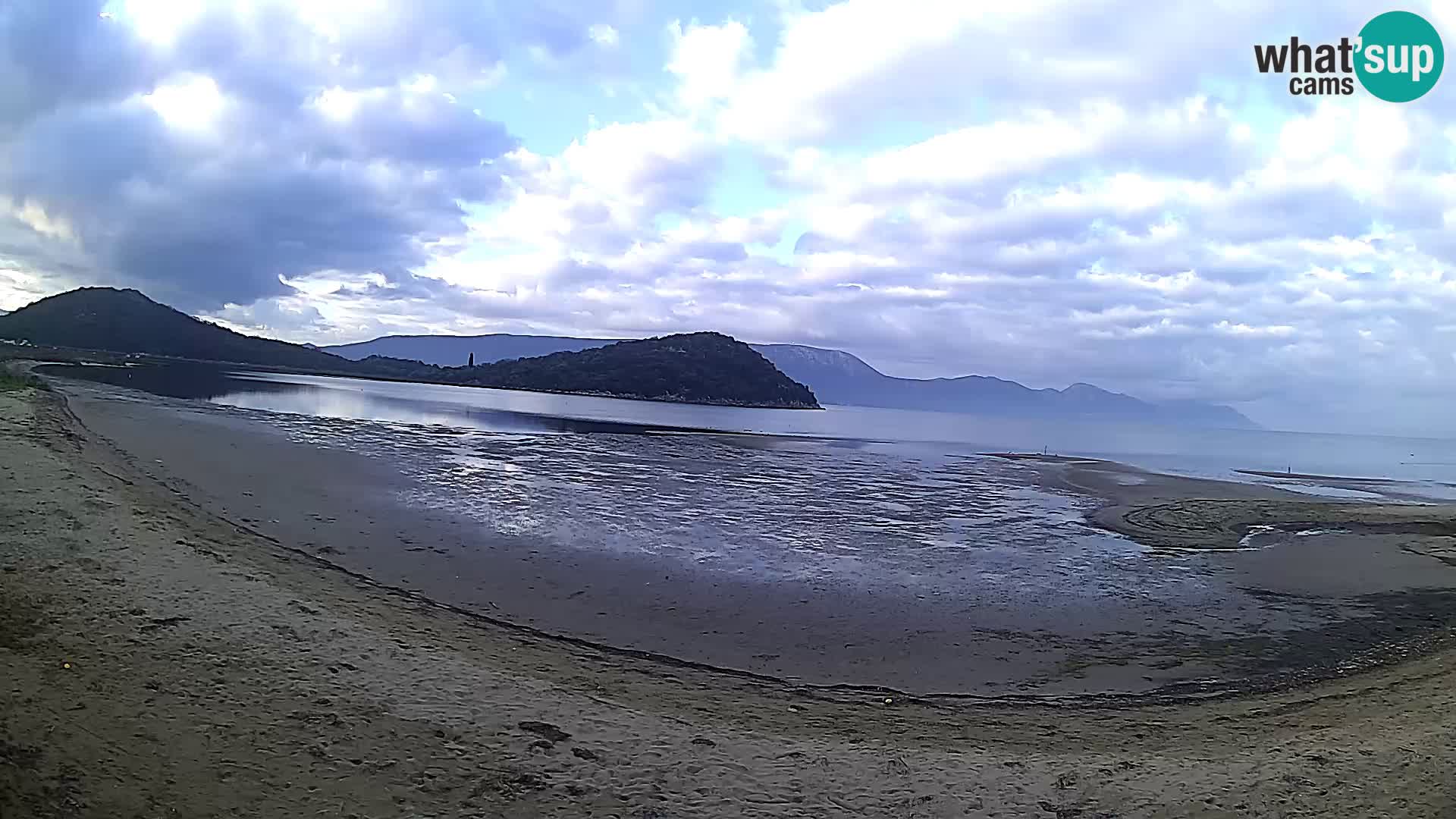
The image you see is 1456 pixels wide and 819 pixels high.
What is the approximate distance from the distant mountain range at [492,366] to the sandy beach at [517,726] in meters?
159

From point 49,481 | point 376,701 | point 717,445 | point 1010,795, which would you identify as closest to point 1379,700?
point 1010,795

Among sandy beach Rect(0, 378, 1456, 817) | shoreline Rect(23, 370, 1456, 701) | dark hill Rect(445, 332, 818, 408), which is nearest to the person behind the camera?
sandy beach Rect(0, 378, 1456, 817)

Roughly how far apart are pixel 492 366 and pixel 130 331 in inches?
2888

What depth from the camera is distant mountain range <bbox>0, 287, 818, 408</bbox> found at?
161625mm

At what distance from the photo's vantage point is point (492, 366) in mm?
199875

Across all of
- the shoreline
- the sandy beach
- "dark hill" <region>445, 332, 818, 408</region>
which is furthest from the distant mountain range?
the sandy beach

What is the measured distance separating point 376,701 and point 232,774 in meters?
1.86

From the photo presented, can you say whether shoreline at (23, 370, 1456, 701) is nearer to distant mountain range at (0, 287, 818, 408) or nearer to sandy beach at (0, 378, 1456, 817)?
sandy beach at (0, 378, 1456, 817)

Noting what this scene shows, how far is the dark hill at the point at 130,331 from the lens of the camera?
153875 mm

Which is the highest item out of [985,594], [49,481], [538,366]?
[538,366]

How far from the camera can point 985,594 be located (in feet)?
51.6

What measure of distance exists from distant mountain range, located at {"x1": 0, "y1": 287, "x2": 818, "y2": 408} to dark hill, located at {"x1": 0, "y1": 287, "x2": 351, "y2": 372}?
9.5 inches

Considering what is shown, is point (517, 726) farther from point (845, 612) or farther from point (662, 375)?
point (662, 375)

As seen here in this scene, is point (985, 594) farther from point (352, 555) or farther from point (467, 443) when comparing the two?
point (467, 443)
